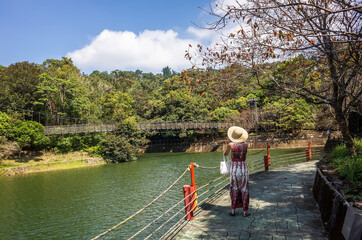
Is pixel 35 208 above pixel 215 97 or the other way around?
the other way around

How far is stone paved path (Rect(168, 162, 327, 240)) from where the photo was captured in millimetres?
3299

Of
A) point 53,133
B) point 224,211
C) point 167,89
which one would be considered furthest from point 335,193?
point 167,89

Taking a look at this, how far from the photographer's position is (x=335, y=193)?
3355mm

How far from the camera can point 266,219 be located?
12.4ft

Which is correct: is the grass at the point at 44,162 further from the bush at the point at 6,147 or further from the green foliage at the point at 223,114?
the green foliage at the point at 223,114

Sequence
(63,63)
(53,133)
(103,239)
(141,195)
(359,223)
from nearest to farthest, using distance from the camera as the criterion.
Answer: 1. (359,223)
2. (103,239)
3. (141,195)
4. (53,133)
5. (63,63)

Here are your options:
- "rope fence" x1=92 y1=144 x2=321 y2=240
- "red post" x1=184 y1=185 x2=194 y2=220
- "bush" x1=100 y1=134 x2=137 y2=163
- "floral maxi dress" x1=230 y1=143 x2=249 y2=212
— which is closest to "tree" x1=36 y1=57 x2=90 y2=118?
"bush" x1=100 y1=134 x2=137 y2=163

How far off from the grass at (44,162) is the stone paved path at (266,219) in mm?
21467

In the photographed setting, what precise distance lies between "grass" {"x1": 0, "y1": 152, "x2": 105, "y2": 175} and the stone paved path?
70.4ft

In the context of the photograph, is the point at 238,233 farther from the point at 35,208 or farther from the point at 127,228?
the point at 35,208

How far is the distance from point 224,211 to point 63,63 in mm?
38967

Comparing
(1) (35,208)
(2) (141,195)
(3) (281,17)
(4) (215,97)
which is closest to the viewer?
(3) (281,17)

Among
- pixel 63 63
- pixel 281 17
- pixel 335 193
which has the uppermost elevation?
pixel 63 63

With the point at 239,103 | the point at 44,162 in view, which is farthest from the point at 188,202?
the point at 239,103
